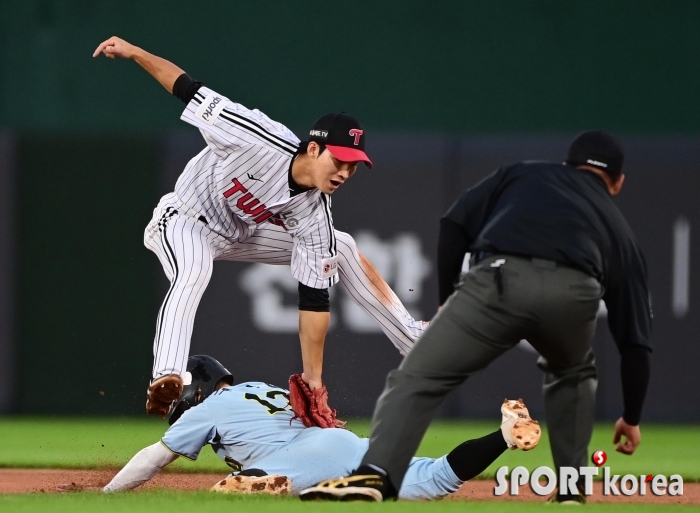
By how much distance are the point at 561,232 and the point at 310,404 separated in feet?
5.44

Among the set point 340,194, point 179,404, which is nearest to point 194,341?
point 340,194

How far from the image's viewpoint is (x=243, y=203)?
5301 mm

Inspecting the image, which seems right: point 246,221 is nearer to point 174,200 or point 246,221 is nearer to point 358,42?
point 174,200

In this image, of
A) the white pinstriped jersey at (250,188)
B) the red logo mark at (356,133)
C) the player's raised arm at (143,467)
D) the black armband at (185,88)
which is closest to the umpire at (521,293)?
the player's raised arm at (143,467)

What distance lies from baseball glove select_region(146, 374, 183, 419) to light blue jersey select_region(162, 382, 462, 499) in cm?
26

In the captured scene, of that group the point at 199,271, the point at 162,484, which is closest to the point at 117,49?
the point at 199,271

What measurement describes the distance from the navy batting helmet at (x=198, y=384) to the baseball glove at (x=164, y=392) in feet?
0.25

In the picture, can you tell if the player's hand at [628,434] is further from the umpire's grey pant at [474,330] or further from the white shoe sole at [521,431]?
the white shoe sole at [521,431]

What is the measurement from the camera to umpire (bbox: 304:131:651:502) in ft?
12.0

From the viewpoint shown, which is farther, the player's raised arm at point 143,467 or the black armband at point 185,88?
the black armband at point 185,88

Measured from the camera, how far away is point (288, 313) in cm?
822

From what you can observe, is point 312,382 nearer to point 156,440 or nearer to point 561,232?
point 561,232

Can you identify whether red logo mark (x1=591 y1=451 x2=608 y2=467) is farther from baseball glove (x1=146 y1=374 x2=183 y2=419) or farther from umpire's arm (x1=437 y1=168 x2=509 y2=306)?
A: umpire's arm (x1=437 y1=168 x2=509 y2=306)

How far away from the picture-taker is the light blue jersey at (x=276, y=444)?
14.1ft
